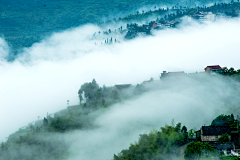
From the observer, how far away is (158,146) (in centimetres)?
3472

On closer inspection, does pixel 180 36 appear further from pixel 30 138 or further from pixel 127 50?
pixel 30 138

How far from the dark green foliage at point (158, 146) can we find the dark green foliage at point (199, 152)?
266 centimetres

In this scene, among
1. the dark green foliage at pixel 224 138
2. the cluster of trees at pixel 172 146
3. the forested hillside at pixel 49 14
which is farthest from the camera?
the forested hillside at pixel 49 14

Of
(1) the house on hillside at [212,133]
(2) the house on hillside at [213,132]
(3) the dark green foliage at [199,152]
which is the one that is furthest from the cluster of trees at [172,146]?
(2) the house on hillside at [213,132]

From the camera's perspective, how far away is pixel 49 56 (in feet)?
487

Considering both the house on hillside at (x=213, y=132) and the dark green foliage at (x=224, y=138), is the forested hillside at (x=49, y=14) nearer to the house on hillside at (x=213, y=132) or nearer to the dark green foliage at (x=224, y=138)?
the house on hillside at (x=213, y=132)

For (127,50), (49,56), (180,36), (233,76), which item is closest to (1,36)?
(49,56)

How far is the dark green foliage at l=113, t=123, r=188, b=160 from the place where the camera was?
33219 mm

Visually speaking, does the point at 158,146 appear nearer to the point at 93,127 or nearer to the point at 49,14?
the point at 93,127

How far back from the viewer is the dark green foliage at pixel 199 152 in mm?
29141

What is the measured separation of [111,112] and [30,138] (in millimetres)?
12034

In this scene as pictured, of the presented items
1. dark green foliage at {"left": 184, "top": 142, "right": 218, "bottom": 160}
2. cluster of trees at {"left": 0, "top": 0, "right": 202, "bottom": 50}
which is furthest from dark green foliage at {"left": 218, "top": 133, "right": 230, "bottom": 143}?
cluster of trees at {"left": 0, "top": 0, "right": 202, "bottom": 50}

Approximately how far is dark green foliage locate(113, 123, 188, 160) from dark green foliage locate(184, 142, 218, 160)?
8.74 ft

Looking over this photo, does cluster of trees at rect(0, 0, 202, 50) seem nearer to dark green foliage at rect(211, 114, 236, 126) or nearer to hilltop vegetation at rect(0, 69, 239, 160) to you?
hilltop vegetation at rect(0, 69, 239, 160)
